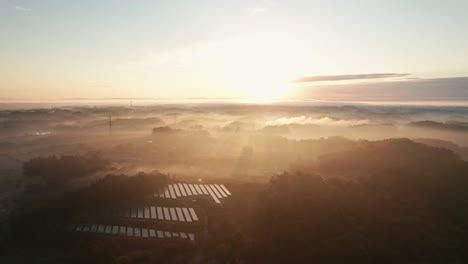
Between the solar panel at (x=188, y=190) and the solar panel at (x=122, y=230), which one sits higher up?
the solar panel at (x=188, y=190)

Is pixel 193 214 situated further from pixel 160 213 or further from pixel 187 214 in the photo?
pixel 160 213

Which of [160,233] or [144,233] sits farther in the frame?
[160,233]

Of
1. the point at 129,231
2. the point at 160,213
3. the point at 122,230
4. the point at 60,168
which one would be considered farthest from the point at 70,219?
the point at 60,168

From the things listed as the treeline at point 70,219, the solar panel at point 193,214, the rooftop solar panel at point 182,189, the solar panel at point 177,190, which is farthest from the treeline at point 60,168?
the solar panel at point 193,214

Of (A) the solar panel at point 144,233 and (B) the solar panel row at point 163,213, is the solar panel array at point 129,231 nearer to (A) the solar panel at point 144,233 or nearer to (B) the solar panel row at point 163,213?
(A) the solar panel at point 144,233

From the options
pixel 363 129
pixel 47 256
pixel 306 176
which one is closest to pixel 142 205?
pixel 47 256
